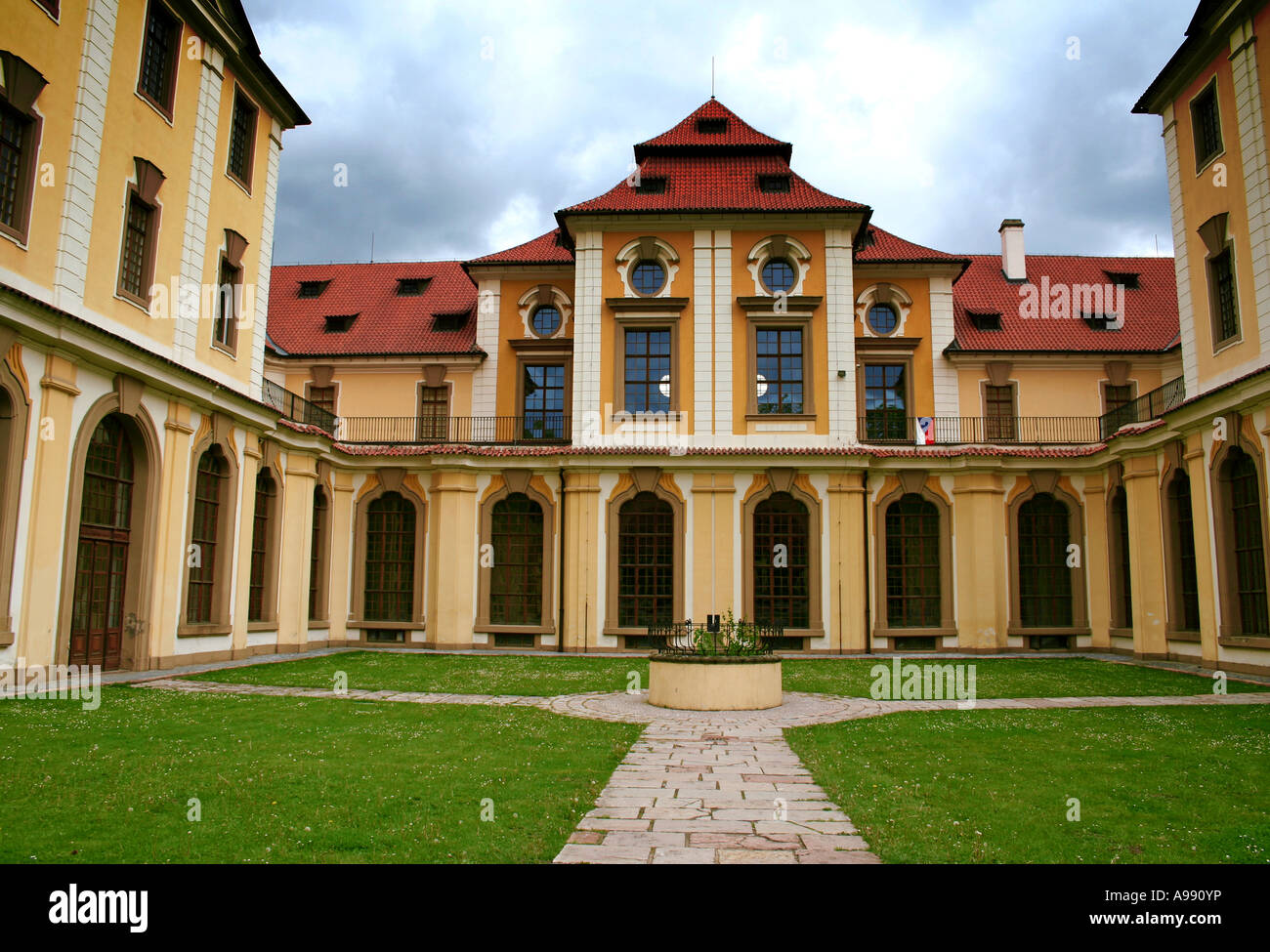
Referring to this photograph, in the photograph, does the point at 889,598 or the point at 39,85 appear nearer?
the point at 39,85

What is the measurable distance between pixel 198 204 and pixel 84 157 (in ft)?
12.3

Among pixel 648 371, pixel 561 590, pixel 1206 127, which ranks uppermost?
pixel 1206 127

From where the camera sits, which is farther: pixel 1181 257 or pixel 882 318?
pixel 882 318

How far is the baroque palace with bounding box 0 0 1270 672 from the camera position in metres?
15.6

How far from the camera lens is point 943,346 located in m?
27.9

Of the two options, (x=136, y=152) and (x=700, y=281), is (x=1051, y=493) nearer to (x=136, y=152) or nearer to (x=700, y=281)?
(x=700, y=281)

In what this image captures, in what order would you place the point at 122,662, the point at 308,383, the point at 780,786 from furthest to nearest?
1. the point at 308,383
2. the point at 122,662
3. the point at 780,786

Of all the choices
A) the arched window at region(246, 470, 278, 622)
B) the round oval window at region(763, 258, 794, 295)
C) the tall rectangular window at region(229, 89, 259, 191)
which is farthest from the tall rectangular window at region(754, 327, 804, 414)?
the tall rectangular window at region(229, 89, 259, 191)

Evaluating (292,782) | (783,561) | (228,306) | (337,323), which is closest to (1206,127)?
(783,561)

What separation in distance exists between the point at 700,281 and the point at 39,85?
1654cm

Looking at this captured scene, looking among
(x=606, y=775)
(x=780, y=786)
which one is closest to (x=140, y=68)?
(x=606, y=775)

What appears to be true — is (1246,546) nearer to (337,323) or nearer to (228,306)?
(228,306)

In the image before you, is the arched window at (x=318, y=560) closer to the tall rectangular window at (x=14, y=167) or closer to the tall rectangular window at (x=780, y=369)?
the tall rectangular window at (x=14, y=167)

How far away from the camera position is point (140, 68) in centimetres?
1695
